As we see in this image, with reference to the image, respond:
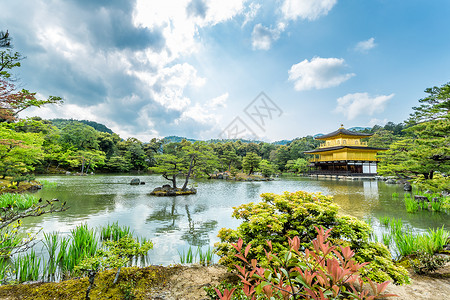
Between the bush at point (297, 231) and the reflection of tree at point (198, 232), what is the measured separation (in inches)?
70.7

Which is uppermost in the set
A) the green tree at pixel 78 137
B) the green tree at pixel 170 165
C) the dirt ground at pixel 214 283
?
the green tree at pixel 78 137

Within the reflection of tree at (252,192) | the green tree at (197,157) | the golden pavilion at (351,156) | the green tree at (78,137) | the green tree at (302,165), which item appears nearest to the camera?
the reflection of tree at (252,192)

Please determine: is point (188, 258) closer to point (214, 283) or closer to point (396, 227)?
point (214, 283)

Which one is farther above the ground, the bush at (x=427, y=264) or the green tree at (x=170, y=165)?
the green tree at (x=170, y=165)

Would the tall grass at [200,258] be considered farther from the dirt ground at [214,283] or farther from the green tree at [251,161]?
the green tree at [251,161]

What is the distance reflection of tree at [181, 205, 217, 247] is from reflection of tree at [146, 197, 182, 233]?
1.53 feet

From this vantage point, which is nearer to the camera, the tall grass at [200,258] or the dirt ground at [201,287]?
the dirt ground at [201,287]

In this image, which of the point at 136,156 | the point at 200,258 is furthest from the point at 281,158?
the point at 200,258

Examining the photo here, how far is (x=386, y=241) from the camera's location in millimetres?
3400

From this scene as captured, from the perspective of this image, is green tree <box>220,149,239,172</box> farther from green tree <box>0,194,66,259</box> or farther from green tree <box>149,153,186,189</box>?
green tree <box>0,194,66,259</box>

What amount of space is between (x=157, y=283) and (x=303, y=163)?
29.3 m

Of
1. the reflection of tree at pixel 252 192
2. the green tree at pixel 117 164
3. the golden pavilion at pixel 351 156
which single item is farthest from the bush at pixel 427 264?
the green tree at pixel 117 164

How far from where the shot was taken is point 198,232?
185 inches

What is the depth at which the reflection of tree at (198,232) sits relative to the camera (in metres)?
4.08
